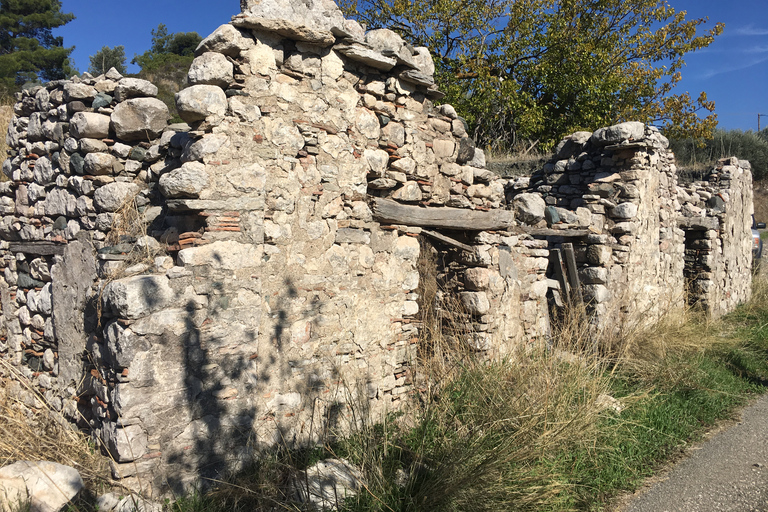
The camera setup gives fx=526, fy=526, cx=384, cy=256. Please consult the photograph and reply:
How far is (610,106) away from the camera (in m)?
14.5

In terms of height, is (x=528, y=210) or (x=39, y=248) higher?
(x=528, y=210)

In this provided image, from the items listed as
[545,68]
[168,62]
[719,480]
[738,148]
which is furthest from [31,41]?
[738,148]

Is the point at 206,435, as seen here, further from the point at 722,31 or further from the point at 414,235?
the point at 722,31

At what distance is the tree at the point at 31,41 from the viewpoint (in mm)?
20188

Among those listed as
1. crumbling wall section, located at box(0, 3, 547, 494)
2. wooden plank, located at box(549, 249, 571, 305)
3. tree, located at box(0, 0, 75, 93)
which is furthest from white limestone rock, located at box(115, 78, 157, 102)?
tree, located at box(0, 0, 75, 93)

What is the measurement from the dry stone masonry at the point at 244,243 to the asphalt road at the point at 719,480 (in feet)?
6.39

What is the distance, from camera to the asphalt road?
392cm

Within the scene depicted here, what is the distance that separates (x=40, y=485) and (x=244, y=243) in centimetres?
185

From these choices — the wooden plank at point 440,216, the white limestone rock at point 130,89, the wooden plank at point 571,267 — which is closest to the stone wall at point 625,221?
the wooden plank at point 571,267

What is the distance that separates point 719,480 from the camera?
4.29 metres

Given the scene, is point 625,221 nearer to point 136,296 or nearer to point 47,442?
point 136,296

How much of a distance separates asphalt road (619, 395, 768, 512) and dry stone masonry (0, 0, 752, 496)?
1.95 meters

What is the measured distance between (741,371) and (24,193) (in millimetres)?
8451

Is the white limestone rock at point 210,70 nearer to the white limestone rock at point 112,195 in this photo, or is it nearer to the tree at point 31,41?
the white limestone rock at point 112,195
